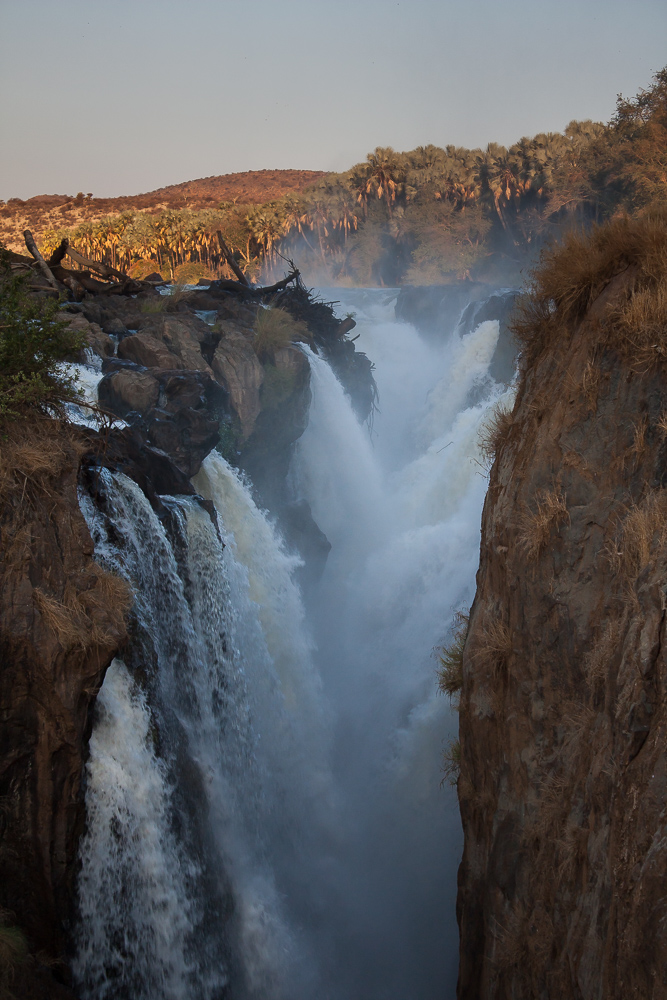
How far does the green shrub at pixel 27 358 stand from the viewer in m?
5.95

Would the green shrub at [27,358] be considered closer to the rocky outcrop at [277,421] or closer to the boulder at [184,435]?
the boulder at [184,435]

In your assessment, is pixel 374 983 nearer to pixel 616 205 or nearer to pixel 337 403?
pixel 337 403

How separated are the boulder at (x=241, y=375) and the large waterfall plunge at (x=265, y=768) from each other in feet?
7.07

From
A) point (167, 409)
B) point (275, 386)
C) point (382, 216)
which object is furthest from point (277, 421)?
point (382, 216)

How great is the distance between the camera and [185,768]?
24.2ft

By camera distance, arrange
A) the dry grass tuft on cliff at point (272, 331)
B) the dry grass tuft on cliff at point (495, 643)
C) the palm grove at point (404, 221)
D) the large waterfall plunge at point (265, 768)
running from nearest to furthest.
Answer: the dry grass tuft on cliff at point (495, 643)
the large waterfall plunge at point (265, 768)
the dry grass tuft on cliff at point (272, 331)
the palm grove at point (404, 221)

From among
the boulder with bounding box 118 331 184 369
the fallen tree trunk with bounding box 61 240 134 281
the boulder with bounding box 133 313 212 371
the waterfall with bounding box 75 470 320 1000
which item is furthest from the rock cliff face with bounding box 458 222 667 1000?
the fallen tree trunk with bounding box 61 240 134 281

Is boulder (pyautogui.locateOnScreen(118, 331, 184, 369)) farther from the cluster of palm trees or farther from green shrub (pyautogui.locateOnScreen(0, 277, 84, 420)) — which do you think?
the cluster of palm trees

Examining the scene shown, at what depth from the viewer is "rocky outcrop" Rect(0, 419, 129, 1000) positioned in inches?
205

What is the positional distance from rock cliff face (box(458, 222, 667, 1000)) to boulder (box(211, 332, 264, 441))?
8.05 metres

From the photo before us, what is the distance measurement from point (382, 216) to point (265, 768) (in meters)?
42.4

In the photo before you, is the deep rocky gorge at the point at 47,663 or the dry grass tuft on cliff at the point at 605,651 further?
the deep rocky gorge at the point at 47,663

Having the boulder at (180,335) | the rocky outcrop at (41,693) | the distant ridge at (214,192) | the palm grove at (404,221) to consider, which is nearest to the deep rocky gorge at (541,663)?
the rocky outcrop at (41,693)

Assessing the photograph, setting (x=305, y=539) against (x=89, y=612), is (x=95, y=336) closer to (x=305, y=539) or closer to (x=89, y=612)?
(x=305, y=539)
